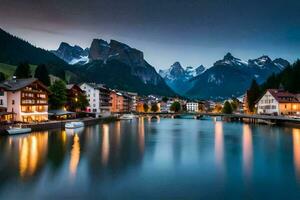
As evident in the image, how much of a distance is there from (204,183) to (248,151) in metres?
23.0

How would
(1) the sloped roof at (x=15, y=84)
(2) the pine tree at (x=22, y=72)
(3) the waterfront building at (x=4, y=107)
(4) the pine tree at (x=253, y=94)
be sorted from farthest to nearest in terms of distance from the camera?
(4) the pine tree at (x=253, y=94), (2) the pine tree at (x=22, y=72), (1) the sloped roof at (x=15, y=84), (3) the waterfront building at (x=4, y=107)

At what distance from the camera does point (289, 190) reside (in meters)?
28.9

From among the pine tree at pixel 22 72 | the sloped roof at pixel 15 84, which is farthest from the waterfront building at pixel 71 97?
the sloped roof at pixel 15 84

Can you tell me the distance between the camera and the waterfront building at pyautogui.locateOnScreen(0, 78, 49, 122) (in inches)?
3410

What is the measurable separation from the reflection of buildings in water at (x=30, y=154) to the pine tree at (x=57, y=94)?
143 ft

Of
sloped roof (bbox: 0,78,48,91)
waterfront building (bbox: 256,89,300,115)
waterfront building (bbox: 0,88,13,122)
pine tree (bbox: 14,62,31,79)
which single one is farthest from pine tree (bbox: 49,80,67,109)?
waterfront building (bbox: 256,89,300,115)

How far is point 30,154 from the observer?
4641 centimetres

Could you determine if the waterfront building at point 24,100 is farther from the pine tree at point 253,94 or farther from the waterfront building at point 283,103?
the pine tree at point 253,94

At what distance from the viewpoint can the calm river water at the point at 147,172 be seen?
2781 centimetres

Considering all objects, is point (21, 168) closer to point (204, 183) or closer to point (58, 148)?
point (58, 148)

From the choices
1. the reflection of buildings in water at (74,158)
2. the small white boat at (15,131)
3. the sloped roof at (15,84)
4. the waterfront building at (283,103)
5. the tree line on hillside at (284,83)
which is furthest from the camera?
the tree line on hillside at (284,83)

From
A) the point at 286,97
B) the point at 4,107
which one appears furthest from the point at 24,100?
the point at 286,97

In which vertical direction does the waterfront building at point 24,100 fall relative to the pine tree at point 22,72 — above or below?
below

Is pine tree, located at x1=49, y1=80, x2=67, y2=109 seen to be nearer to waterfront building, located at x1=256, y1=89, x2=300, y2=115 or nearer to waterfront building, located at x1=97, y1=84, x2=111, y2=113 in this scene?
→ waterfront building, located at x1=97, y1=84, x2=111, y2=113
